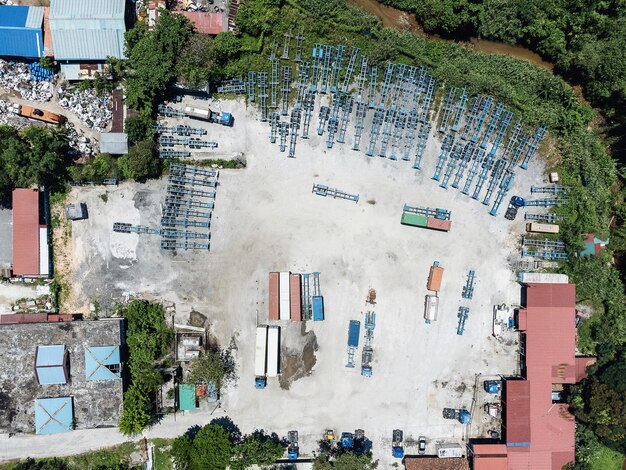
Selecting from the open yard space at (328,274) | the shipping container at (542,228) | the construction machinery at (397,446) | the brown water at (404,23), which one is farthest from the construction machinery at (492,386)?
the brown water at (404,23)

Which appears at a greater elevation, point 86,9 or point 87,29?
point 86,9

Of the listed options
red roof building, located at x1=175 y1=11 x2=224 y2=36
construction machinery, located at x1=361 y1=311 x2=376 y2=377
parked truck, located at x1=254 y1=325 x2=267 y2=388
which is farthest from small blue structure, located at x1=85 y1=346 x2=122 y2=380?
red roof building, located at x1=175 y1=11 x2=224 y2=36

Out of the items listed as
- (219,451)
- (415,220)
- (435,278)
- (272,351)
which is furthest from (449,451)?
(415,220)

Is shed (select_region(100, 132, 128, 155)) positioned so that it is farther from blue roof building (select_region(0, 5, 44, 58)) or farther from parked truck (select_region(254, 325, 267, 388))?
parked truck (select_region(254, 325, 267, 388))

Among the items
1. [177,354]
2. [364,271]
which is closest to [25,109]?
[177,354]

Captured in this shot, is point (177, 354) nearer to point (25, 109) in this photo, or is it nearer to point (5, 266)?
point (5, 266)

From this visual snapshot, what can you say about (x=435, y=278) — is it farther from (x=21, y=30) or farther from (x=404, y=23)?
(x=21, y=30)

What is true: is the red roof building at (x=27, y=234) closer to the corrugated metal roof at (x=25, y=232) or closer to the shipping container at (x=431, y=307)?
the corrugated metal roof at (x=25, y=232)
